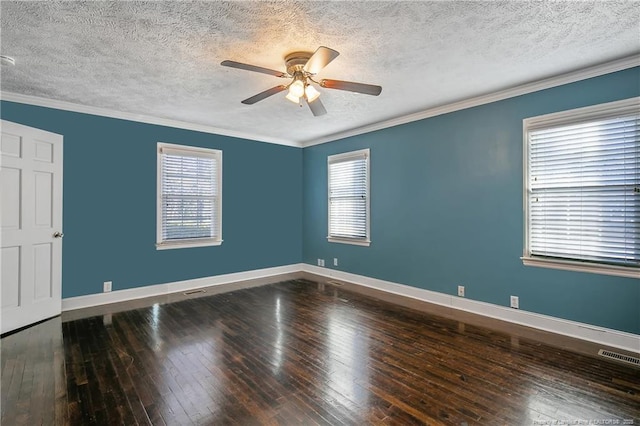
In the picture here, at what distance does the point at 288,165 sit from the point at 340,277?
2441 millimetres

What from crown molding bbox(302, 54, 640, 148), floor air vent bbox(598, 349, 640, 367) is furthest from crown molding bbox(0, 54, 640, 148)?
floor air vent bbox(598, 349, 640, 367)

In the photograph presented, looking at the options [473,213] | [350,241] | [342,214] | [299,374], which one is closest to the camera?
[299,374]

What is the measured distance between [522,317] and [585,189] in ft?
4.86

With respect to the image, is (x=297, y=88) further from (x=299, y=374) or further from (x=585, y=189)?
(x=585, y=189)

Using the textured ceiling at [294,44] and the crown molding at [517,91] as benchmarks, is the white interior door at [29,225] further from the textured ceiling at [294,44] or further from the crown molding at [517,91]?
the crown molding at [517,91]

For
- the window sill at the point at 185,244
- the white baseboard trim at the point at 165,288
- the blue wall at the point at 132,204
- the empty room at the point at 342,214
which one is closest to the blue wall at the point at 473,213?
the empty room at the point at 342,214

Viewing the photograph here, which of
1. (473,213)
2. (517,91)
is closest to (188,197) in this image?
(473,213)

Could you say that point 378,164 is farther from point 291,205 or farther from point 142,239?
point 142,239

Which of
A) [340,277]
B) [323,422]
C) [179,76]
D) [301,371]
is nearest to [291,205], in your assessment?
[340,277]

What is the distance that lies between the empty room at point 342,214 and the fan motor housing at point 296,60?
0.06 feet

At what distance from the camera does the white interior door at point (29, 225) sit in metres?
3.38

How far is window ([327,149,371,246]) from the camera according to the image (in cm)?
537

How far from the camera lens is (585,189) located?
3.10 meters

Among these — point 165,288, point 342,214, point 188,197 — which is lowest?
point 165,288
